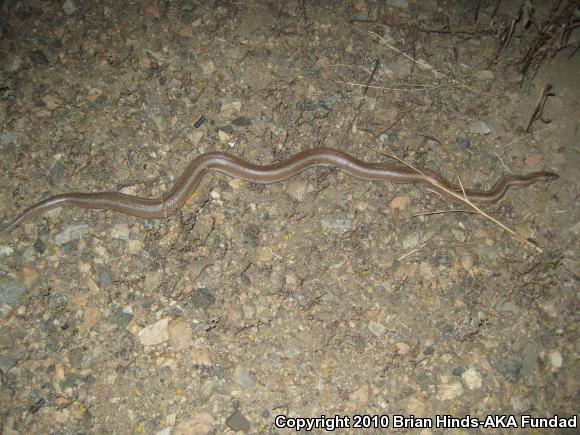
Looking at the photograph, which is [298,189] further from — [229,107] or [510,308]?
→ [510,308]

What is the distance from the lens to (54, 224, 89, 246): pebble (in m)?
4.14

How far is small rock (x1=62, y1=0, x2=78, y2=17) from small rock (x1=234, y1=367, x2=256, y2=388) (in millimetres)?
4784

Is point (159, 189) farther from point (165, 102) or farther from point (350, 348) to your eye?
point (350, 348)

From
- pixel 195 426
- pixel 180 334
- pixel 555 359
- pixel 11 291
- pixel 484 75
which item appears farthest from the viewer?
pixel 484 75

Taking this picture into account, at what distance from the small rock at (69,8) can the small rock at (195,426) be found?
16.3ft

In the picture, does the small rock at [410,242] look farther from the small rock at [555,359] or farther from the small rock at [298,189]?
the small rock at [555,359]

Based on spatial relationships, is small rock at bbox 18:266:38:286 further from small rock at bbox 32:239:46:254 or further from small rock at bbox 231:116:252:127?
small rock at bbox 231:116:252:127

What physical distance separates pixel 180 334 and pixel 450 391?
8.77 feet

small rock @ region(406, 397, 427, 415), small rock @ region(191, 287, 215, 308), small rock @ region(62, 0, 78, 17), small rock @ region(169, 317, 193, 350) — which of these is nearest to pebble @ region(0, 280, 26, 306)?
small rock @ region(169, 317, 193, 350)

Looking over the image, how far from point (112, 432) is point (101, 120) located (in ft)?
10.9

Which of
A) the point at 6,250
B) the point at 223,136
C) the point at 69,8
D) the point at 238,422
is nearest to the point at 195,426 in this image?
the point at 238,422

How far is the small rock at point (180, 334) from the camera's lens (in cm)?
380

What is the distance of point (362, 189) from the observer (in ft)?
15.2

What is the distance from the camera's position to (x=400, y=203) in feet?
15.1
